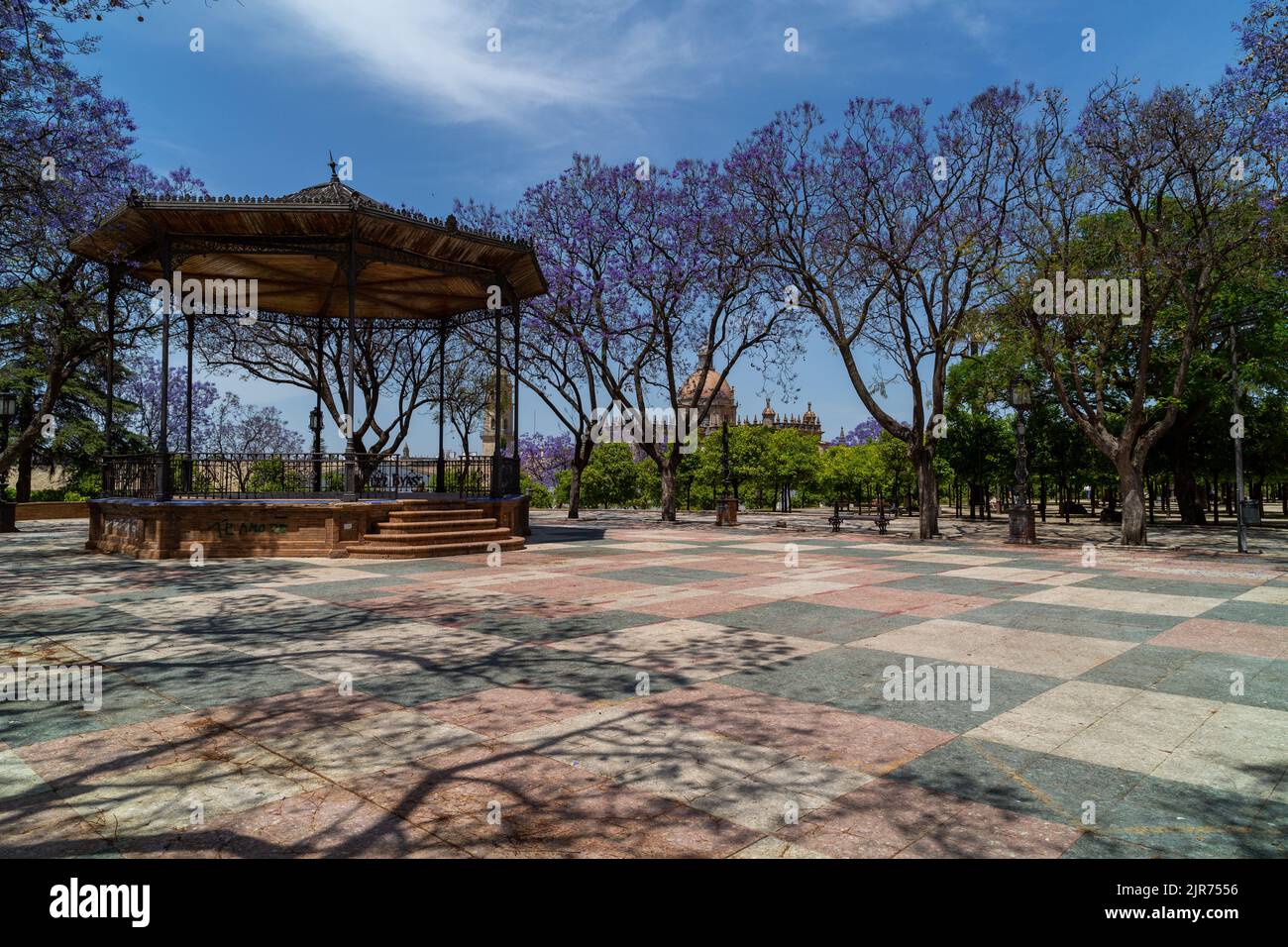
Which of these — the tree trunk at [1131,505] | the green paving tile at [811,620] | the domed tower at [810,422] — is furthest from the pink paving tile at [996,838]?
the domed tower at [810,422]

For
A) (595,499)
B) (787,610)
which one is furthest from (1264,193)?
(595,499)

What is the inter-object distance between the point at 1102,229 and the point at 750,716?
2458 centimetres

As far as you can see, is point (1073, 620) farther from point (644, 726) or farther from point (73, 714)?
point (73, 714)

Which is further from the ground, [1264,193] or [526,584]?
[1264,193]

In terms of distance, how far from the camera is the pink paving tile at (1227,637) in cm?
739

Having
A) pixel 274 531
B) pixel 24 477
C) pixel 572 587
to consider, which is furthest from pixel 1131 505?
pixel 24 477

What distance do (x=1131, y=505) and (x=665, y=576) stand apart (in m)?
16.5

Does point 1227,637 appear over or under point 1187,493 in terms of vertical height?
under

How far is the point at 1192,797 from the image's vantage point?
383 centimetres

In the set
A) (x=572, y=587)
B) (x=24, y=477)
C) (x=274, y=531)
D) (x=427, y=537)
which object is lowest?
(x=572, y=587)

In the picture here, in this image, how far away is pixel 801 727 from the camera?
490cm

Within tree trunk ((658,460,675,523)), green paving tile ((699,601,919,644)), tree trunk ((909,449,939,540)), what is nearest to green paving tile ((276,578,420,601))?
green paving tile ((699,601,919,644))

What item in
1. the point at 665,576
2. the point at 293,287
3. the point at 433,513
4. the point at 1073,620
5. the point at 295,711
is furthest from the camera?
the point at 293,287
